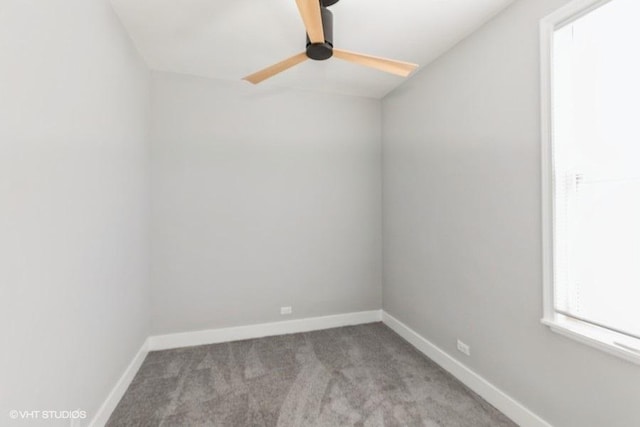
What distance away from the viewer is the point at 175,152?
292 cm

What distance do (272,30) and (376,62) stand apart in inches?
34.4

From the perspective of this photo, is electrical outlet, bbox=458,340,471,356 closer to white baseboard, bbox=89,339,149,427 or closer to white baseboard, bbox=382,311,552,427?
white baseboard, bbox=382,311,552,427

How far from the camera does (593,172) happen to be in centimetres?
154

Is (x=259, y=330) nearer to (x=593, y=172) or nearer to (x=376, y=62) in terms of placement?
(x=376, y=62)

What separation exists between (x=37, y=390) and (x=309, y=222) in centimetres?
245

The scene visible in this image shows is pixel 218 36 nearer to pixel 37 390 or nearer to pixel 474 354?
pixel 37 390

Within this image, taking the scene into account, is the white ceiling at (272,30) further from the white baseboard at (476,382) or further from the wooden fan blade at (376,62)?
the white baseboard at (476,382)

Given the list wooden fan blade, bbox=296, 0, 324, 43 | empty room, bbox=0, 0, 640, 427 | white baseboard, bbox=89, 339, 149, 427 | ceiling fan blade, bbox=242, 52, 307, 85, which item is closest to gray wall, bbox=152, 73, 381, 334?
empty room, bbox=0, 0, 640, 427

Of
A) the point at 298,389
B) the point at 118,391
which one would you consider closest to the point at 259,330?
the point at 298,389

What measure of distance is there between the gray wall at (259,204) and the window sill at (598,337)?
Result: 2046 millimetres

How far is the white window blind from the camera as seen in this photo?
1.39 metres

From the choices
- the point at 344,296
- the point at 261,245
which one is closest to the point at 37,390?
the point at 261,245

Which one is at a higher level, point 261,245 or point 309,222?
point 309,222

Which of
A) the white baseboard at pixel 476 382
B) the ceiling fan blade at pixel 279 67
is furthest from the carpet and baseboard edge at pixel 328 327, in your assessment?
the ceiling fan blade at pixel 279 67
